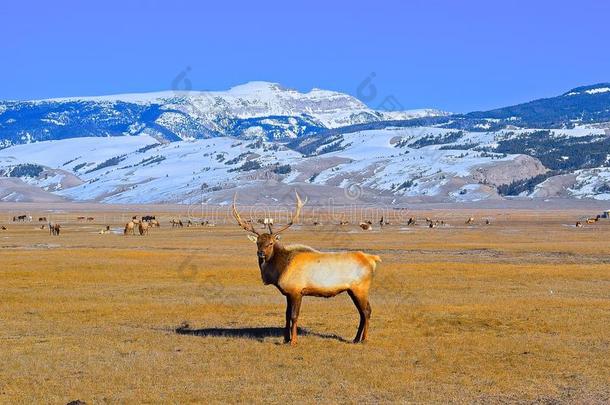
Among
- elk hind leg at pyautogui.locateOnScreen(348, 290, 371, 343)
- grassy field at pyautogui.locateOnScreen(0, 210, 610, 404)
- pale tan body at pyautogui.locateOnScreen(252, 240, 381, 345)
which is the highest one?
pale tan body at pyautogui.locateOnScreen(252, 240, 381, 345)

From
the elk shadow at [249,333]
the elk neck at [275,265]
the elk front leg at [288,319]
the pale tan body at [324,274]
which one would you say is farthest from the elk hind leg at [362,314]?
the elk neck at [275,265]

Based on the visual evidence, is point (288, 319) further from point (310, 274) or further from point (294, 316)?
point (310, 274)

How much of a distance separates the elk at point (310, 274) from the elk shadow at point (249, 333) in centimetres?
100

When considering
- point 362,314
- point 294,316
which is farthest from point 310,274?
point 362,314

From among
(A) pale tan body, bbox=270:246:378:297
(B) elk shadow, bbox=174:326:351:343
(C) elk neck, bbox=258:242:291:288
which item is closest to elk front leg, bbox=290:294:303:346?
(A) pale tan body, bbox=270:246:378:297

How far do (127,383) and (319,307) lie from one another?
11.7 m

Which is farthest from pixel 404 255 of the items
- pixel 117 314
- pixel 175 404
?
pixel 175 404

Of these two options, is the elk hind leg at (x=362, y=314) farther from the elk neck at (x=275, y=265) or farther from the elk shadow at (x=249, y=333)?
the elk neck at (x=275, y=265)

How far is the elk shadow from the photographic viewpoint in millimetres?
19953

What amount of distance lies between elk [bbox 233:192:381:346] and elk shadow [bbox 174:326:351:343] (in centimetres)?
100

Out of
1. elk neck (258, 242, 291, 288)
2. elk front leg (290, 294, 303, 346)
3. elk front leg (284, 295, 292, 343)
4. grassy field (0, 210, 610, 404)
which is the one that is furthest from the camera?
elk neck (258, 242, 291, 288)

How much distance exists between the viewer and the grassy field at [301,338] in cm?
1463

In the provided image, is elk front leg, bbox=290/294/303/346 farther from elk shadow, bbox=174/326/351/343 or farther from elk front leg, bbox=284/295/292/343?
elk shadow, bbox=174/326/351/343

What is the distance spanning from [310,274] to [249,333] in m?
2.50
